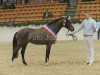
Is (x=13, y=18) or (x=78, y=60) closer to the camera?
(x=78, y=60)

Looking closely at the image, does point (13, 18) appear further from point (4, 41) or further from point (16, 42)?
point (16, 42)

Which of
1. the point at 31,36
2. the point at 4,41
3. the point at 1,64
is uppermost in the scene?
the point at 31,36

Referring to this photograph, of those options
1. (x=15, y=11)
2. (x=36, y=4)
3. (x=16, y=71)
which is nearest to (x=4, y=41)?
(x=15, y=11)

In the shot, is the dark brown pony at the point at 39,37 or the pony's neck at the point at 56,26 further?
the pony's neck at the point at 56,26

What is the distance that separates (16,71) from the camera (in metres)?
12.4

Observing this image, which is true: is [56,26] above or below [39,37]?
above

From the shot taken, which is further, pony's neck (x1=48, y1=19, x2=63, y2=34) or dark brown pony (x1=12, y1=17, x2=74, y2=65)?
pony's neck (x1=48, y1=19, x2=63, y2=34)

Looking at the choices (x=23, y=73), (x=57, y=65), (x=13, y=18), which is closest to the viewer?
(x=23, y=73)

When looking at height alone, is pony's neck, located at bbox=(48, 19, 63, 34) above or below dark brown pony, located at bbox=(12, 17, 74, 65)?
above

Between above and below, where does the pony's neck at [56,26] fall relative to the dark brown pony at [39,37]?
above

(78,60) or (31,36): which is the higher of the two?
(31,36)

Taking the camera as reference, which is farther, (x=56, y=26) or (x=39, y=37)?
(x=56, y=26)

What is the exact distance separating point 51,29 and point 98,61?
2.23 metres

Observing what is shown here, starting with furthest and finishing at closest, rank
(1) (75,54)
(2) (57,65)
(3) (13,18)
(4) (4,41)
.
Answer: (3) (13,18)
(4) (4,41)
(1) (75,54)
(2) (57,65)
